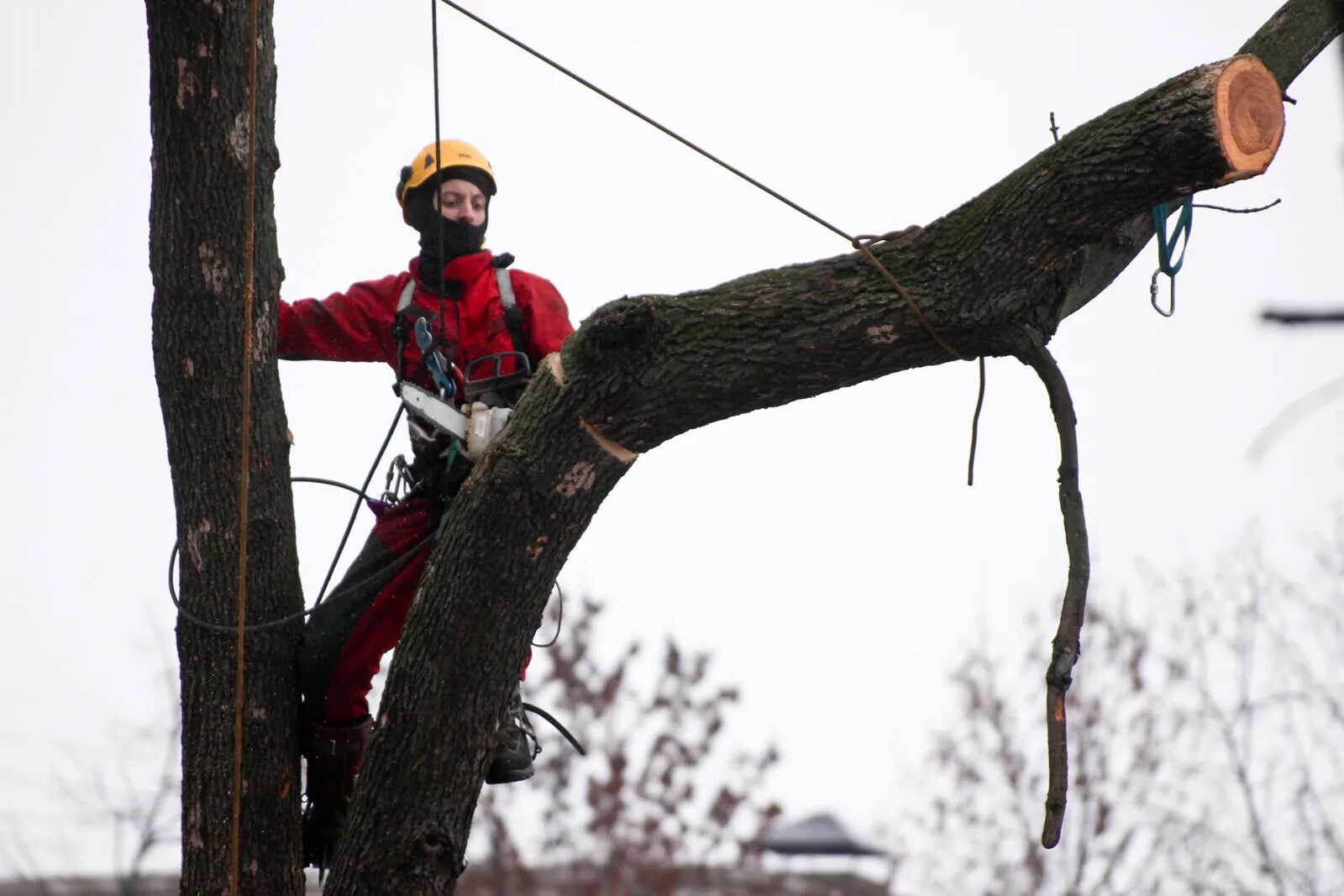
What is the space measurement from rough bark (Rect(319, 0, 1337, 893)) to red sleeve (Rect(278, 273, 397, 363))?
126 centimetres

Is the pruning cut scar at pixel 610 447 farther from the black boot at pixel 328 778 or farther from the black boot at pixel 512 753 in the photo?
the black boot at pixel 328 778

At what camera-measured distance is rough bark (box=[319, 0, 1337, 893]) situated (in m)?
3.02

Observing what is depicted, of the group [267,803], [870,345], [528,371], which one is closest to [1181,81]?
[870,345]

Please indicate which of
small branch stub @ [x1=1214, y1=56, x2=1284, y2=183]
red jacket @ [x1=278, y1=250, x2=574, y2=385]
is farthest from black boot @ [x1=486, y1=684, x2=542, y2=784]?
small branch stub @ [x1=1214, y1=56, x2=1284, y2=183]

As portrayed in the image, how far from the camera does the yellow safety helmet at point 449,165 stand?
4.70 m

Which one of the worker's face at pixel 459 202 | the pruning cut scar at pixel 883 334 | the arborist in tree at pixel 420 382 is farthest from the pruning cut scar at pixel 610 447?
the worker's face at pixel 459 202

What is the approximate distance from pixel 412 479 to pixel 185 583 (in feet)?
2.26

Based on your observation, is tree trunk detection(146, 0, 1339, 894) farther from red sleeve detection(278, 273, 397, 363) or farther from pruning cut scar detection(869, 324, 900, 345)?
red sleeve detection(278, 273, 397, 363)

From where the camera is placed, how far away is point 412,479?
4098 mm

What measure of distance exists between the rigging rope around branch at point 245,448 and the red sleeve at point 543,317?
846mm

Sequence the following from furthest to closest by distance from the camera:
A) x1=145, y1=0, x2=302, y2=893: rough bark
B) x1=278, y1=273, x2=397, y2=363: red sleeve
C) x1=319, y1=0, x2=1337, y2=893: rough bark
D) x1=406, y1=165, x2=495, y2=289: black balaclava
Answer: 1. x1=406, y1=165, x2=495, y2=289: black balaclava
2. x1=278, y1=273, x2=397, y2=363: red sleeve
3. x1=145, y1=0, x2=302, y2=893: rough bark
4. x1=319, y1=0, x2=1337, y2=893: rough bark

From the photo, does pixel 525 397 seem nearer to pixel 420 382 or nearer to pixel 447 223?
pixel 420 382

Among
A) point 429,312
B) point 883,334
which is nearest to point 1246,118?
point 883,334

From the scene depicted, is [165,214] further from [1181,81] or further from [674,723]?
[674,723]
